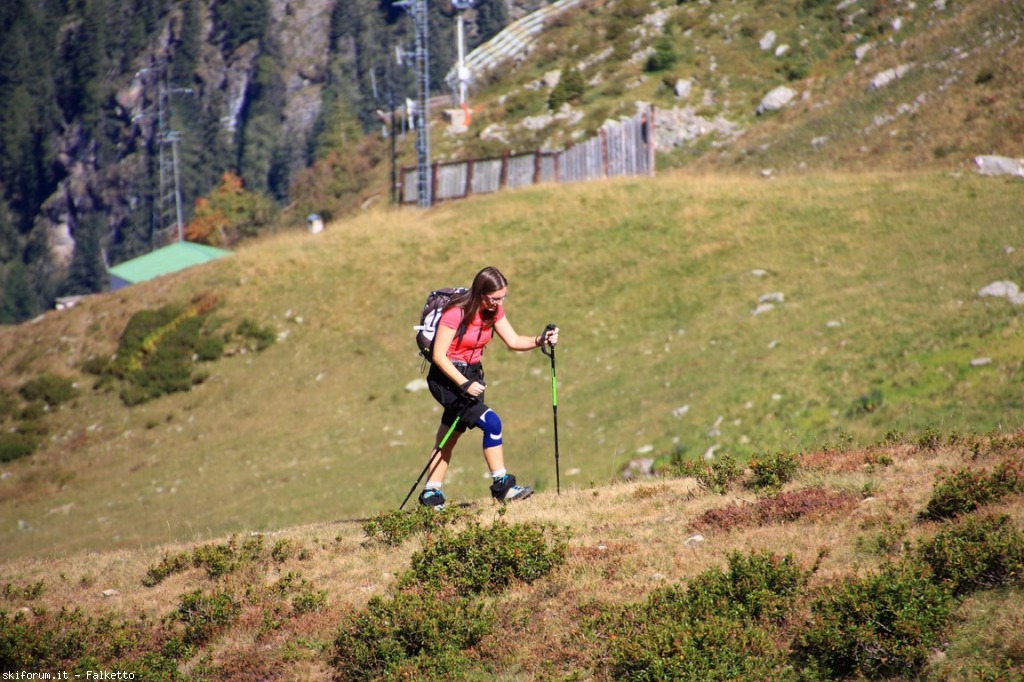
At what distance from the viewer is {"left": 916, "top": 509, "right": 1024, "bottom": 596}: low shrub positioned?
710 centimetres

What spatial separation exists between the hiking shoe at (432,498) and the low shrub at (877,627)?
14.4 ft

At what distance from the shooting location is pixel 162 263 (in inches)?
2517

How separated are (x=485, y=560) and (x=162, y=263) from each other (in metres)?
59.5

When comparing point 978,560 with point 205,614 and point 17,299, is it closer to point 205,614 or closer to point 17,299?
point 205,614

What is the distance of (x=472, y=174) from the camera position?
135 feet

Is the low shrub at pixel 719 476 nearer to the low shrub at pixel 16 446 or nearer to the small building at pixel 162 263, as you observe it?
the low shrub at pixel 16 446

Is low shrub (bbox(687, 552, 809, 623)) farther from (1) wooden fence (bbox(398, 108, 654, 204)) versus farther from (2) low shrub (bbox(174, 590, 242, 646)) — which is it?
(1) wooden fence (bbox(398, 108, 654, 204))

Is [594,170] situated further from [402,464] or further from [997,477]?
[997,477]

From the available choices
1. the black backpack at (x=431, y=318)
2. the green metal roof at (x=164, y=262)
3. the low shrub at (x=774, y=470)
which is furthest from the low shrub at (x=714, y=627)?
the green metal roof at (x=164, y=262)

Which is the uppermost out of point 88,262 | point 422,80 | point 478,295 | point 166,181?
point 422,80

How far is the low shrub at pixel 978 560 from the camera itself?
23.3ft

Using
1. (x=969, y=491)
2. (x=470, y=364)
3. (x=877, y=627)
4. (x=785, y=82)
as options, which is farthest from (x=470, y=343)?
(x=785, y=82)

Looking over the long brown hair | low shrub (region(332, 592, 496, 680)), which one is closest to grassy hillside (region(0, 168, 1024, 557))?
the long brown hair

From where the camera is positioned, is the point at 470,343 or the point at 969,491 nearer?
the point at 969,491
